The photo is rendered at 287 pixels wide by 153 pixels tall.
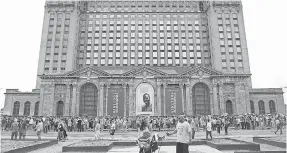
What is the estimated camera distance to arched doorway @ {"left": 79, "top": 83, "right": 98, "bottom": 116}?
52.3 metres

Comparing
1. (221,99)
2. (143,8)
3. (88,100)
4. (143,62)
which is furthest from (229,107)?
(143,8)

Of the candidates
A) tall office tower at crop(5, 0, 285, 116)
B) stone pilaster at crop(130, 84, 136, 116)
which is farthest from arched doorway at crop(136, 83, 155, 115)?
stone pilaster at crop(130, 84, 136, 116)

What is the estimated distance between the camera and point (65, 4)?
250 ft

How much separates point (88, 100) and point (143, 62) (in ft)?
86.0

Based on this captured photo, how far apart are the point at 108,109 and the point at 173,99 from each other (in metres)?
13.7

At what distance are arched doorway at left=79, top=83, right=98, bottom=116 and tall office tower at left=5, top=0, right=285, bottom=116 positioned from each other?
0.71 feet

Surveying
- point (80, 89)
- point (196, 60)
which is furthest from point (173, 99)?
point (196, 60)

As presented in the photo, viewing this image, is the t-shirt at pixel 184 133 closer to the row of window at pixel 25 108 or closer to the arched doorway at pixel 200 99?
the arched doorway at pixel 200 99

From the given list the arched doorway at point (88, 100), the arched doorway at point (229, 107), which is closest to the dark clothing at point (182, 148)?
the arched doorway at point (88, 100)

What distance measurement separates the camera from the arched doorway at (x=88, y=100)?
52.3 metres

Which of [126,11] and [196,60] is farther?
[126,11]

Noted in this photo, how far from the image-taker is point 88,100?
5306 centimetres

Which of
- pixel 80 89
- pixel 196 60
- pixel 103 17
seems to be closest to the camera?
pixel 80 89

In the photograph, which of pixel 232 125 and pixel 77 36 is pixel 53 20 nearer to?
pixel 77 36
